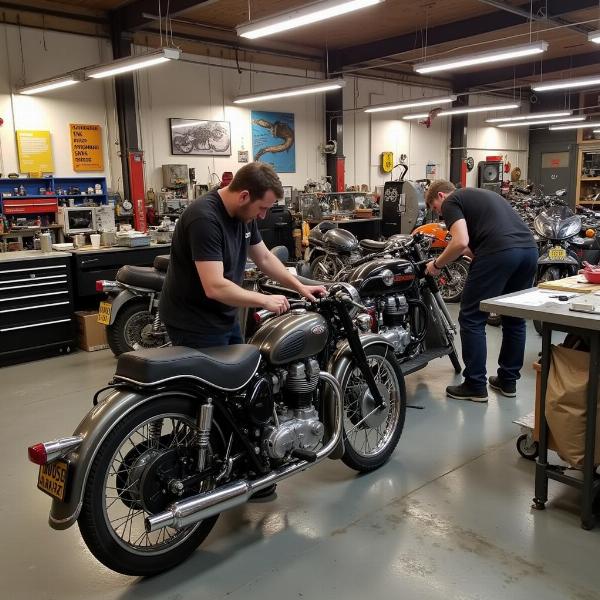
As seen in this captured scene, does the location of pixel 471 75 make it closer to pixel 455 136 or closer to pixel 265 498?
pixel 455 136

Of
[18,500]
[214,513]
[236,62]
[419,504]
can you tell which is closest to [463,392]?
[419,504]

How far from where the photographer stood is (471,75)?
14148 millimetres

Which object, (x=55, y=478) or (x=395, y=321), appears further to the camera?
(x=395, y=321)

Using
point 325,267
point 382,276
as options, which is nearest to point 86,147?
point 325,267

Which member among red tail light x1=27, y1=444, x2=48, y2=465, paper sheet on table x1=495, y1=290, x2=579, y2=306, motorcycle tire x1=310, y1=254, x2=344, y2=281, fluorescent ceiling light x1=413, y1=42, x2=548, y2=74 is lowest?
motorcycle tire x1=310, y1=254, x2=344, y2=281

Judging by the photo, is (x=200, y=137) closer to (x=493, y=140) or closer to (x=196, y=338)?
(x=196, y=338)

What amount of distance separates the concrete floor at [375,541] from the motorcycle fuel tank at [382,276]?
1.03 meters

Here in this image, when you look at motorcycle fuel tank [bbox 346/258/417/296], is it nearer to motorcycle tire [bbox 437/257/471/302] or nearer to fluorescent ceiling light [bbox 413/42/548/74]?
motorcycle tire [bbox 437/257/471/302]

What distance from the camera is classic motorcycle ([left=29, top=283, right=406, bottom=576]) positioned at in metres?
1.95

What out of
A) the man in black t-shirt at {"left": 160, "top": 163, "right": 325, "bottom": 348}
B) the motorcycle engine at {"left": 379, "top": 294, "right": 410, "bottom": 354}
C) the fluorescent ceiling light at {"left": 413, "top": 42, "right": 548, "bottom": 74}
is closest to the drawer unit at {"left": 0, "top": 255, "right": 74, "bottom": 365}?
the motorcycle engine at {"left": 379, "top": 294, "right": 410, "bottom": 354}

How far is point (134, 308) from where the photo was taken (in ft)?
16.8

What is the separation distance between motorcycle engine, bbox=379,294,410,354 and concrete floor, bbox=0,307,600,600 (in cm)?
80

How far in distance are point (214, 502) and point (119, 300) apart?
3.19 m

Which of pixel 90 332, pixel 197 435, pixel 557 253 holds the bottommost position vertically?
pixel 90 332
